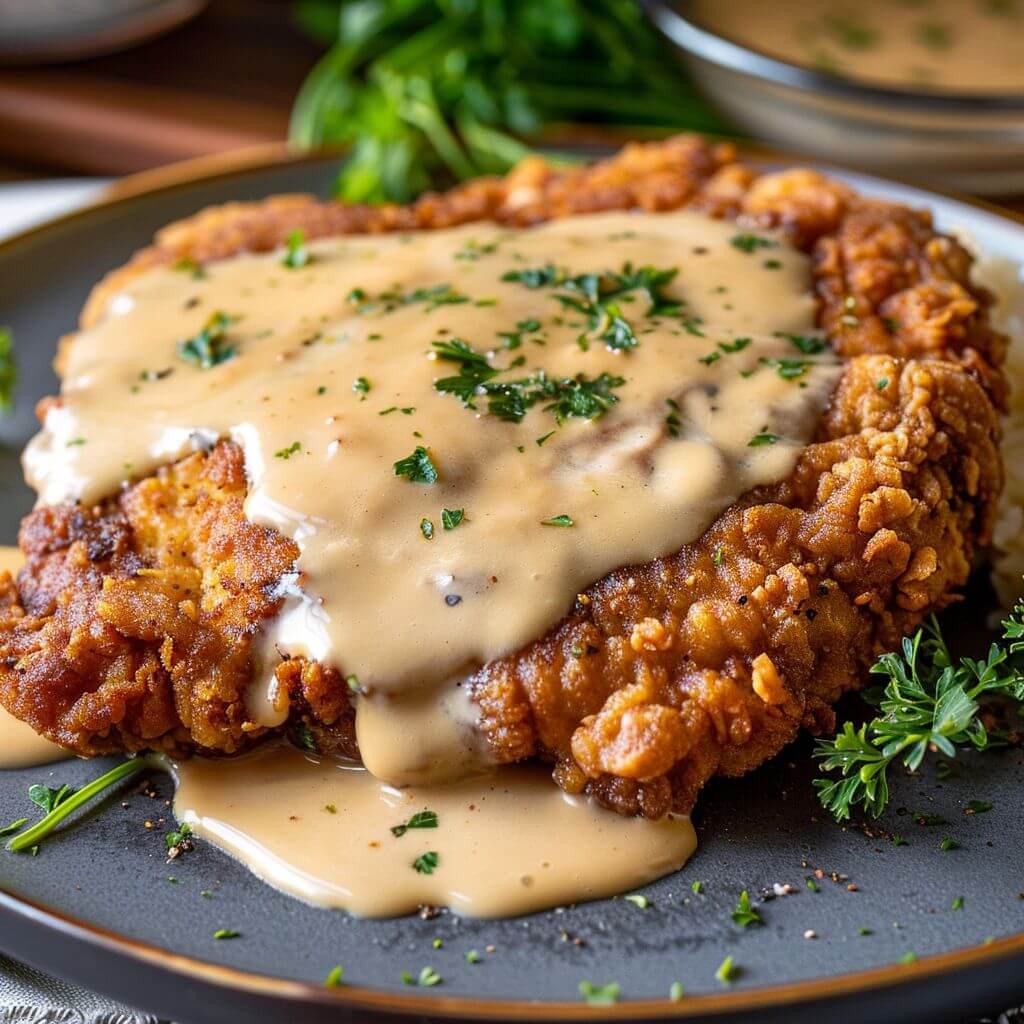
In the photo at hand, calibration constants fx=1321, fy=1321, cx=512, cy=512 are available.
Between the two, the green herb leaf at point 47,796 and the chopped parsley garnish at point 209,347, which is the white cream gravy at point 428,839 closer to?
the green herb leaf at point 47,796

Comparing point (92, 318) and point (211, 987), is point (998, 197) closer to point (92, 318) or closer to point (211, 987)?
point (92, 318)

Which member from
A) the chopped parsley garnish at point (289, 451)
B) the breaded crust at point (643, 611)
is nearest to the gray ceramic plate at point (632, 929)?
the breaded crust at point (643, 611)

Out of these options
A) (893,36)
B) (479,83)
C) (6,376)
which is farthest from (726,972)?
(893,36)

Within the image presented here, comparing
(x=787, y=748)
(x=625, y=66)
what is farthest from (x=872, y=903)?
(x=625, y=66)

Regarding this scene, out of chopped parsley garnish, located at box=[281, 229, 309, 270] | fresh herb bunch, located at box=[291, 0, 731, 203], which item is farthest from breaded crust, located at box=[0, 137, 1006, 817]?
fresh herb bunch, located at box=[291, 0, 731, 203]

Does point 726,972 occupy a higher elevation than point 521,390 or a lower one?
lower

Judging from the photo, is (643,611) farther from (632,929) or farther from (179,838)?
(179,838)
